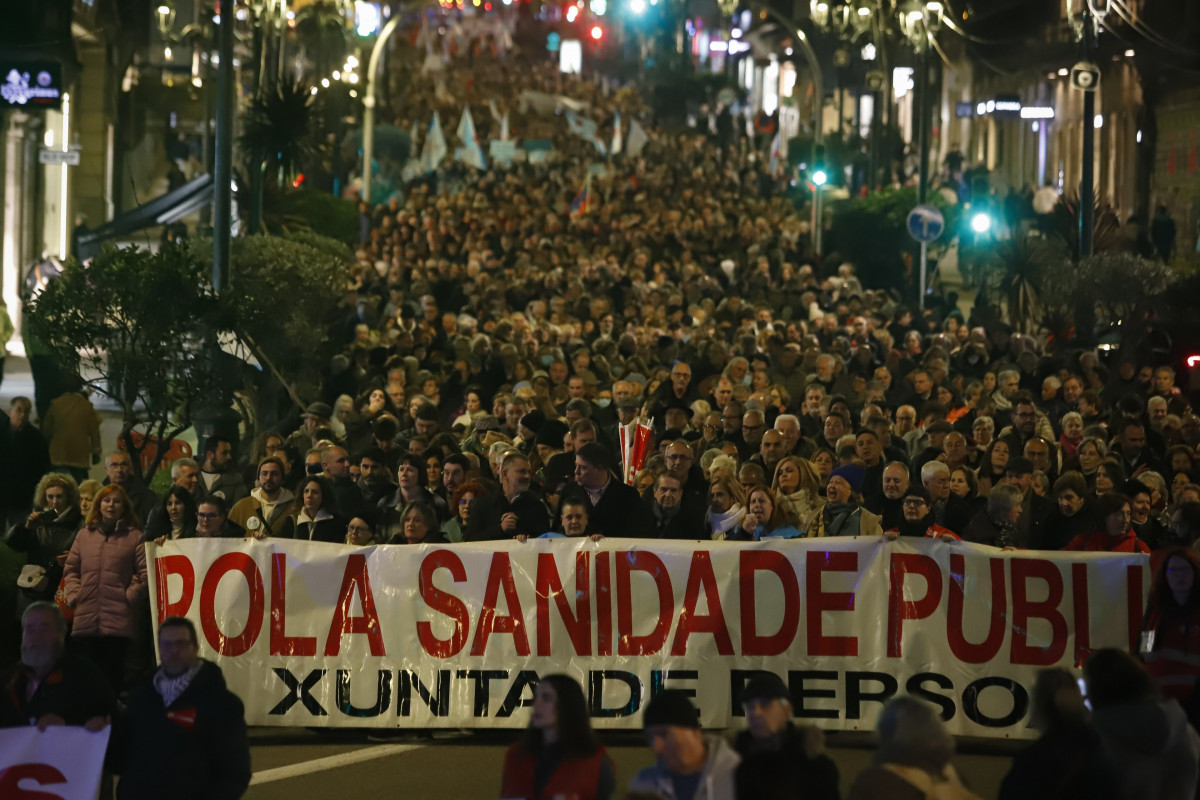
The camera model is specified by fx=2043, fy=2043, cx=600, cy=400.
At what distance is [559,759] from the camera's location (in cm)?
593

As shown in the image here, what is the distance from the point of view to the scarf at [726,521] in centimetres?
1103

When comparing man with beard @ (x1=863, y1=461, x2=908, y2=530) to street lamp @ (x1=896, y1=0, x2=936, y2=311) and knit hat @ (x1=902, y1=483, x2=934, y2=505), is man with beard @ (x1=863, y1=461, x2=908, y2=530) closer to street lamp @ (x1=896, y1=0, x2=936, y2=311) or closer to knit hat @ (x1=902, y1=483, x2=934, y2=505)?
knit hat @ (x1=902, y1=483, x2=934, y2=505)

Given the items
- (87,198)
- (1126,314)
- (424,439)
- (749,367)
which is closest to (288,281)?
(749,367)

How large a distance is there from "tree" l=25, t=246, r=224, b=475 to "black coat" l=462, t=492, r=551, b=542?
495 centimetres

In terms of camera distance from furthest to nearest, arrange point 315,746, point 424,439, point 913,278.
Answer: point 913,278, point 424,439, point 315,746

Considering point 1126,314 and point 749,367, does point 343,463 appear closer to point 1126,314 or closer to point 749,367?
point 749,367

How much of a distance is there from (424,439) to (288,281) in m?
6.94

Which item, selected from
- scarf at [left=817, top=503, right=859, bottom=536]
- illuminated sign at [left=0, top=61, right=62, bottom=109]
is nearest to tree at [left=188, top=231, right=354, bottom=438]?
illuminated sign at [left=0, top=61, right=62, bottom=109]

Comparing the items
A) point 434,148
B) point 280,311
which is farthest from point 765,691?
point 434,148

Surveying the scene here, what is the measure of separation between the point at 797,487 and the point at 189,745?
211 inches

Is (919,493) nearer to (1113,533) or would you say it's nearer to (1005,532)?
(1005,532)

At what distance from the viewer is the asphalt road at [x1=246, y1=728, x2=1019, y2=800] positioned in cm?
913

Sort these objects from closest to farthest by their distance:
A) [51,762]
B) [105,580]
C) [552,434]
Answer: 1. [51,762]
2. [105,580]
3. [552,434]

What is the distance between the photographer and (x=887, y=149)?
4488cm
